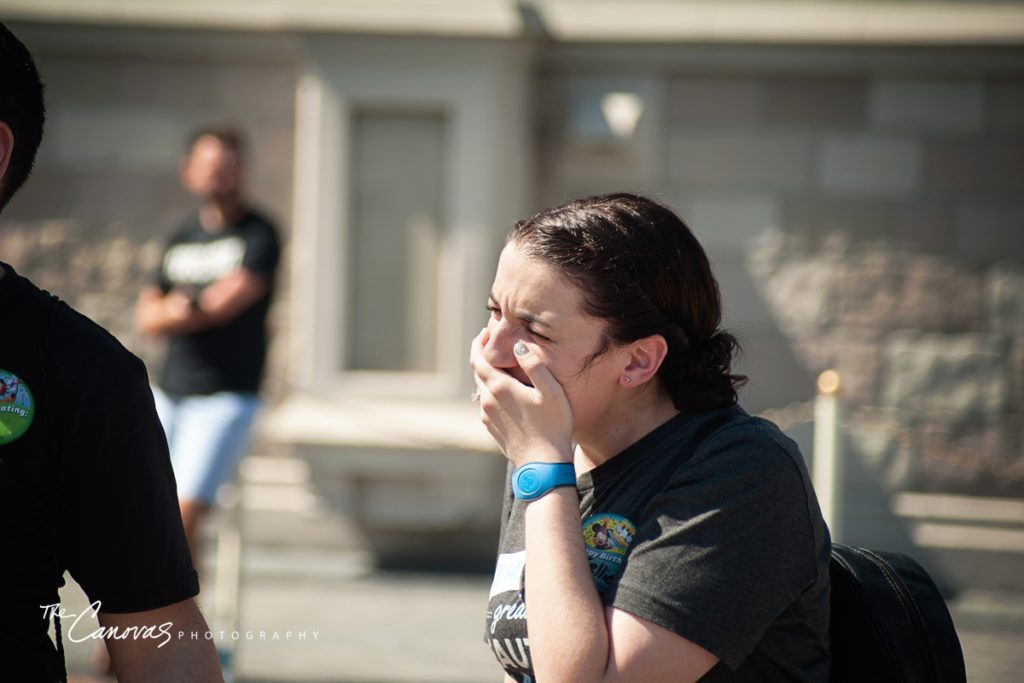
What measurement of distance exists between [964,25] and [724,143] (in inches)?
49.4

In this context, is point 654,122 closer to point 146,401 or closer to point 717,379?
point 717,379

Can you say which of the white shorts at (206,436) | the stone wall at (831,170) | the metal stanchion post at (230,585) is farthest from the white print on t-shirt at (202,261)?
the stone wall at (831,170)

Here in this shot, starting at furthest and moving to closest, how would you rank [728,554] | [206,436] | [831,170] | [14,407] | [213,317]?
[831,170] < [213,317] < [206,436] < [728,554] < [14,407]

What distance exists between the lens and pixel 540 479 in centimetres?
195

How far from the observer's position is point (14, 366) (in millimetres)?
1684

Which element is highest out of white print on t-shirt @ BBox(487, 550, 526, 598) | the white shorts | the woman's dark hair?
the woman's dark hair

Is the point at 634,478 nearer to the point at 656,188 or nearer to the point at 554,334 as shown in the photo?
the point at 554,334

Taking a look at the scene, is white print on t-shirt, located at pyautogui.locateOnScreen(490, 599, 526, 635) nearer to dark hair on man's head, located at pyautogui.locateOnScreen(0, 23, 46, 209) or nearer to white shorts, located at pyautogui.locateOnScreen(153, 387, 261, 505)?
dark hair on man's head, located at pyautogui.locateOnScreen(0, 23, 46, 209)

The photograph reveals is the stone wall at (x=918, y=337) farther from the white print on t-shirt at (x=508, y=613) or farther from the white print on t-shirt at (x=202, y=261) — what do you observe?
the white print on t-shirt at (x=508, y=613)

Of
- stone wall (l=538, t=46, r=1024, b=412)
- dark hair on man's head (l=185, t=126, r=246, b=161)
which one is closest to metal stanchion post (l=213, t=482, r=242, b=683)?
dark hair on man's head (l=185, t=126, r=246, b=161)

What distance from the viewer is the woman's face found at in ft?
6.59

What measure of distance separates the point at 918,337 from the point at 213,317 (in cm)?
338

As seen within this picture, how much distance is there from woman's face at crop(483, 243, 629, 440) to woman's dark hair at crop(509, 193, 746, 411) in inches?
0.7

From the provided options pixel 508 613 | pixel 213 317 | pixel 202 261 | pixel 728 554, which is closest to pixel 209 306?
pixel 213 317
